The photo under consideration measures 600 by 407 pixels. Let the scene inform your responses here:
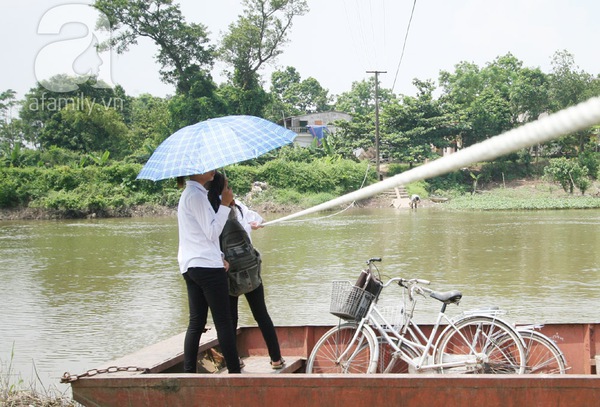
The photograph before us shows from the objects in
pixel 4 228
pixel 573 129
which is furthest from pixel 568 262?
pixel 4 228

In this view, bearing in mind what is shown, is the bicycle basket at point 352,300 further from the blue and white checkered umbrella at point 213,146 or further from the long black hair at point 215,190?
the blue and white checkered umbrella at point 213,146

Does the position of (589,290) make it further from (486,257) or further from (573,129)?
(573,129)

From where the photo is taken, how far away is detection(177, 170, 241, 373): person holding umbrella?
4336mm

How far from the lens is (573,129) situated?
2176mm

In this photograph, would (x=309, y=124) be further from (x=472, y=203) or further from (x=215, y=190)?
(x=215, y=190)

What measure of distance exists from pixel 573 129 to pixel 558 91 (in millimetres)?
45005

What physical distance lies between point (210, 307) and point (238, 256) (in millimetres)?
384

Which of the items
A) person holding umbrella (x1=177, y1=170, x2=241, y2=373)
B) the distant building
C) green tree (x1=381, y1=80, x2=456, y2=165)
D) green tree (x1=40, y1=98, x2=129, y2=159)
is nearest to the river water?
person holding umbrella (x1=177, y1=170, x2=241, y2=373)

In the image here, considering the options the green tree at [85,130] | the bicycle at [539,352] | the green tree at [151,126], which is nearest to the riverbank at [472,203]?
the green tree at [151,126]

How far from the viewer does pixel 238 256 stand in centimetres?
455

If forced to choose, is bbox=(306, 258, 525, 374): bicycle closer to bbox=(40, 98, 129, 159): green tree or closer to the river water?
the river water

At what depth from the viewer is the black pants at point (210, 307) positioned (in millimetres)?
4344
